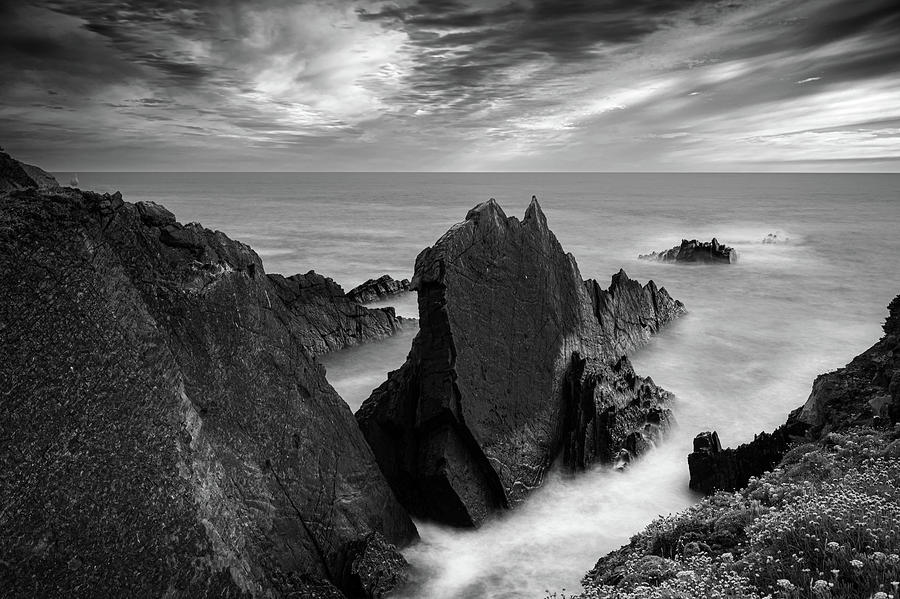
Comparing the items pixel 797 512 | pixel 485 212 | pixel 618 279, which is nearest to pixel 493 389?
pixel 485 212

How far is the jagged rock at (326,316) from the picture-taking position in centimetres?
2897

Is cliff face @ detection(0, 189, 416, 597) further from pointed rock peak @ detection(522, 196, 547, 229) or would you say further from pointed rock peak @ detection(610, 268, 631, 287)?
pointed rock peak @ detection(610, 268, 631, 287)

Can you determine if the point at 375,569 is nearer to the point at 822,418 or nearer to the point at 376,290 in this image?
the point at 822,418

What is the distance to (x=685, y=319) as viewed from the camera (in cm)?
3509

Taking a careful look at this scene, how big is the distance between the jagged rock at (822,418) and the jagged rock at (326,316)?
17.1m

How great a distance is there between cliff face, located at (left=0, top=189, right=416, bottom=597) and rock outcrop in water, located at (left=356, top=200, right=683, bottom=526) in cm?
248

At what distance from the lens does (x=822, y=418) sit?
49.0 feet

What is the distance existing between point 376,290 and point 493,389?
2391cm

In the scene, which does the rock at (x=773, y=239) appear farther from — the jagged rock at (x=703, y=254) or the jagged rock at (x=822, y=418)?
the jagged rock at (x=822, y=418)

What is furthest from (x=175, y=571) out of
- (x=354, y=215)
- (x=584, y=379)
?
(x=354, y=215)

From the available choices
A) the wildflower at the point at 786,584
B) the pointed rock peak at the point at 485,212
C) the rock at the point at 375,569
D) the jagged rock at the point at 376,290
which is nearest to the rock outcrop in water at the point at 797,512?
the wildflower at the point at 786,584

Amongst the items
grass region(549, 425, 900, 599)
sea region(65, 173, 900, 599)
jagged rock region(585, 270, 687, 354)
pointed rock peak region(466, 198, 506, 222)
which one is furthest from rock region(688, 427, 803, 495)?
pointed rock peak region(466, 198, 506, 222)

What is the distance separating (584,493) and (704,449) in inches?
129

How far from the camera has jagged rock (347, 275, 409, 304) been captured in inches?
1533
